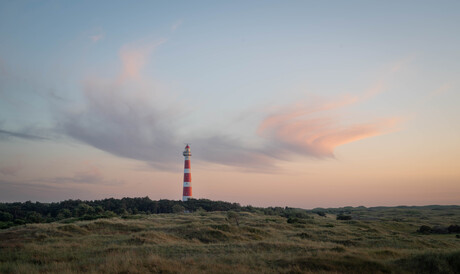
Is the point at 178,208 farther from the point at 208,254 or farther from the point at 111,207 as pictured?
the point at 208,254

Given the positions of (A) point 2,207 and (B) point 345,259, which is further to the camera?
(A) point 2,207

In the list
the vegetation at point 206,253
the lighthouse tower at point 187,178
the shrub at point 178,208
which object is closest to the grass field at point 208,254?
the vegetation at point 206,253

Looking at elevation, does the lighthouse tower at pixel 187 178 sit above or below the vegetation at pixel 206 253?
above

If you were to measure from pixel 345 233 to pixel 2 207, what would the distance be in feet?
261

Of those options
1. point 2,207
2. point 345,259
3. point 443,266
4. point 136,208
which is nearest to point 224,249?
point 345,259

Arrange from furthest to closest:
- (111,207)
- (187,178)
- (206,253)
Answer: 1. (187,178)
2. (111,207)
3. (206,253)

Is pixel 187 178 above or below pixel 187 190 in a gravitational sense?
above

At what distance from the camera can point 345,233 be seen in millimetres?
38781

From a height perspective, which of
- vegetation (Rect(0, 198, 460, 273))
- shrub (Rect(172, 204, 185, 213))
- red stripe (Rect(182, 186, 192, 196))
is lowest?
vegetation (Rect(0, 198, 460, 273))

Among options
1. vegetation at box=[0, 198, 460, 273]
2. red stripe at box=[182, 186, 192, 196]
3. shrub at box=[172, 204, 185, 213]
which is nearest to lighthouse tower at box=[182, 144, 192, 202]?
red stripe at box=[182, 186, 192, 196]

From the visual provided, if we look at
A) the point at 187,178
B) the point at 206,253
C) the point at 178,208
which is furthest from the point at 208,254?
the point at 187,178

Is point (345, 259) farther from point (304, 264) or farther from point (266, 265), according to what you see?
point (266, 265)

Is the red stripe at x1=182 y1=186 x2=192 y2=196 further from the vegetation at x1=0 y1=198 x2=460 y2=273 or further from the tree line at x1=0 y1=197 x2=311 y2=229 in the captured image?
the vegetation at x1=0 y1=198 x2=460 y2=273

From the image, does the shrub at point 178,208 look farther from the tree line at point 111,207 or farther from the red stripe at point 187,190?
the red stripe at point 187,190
